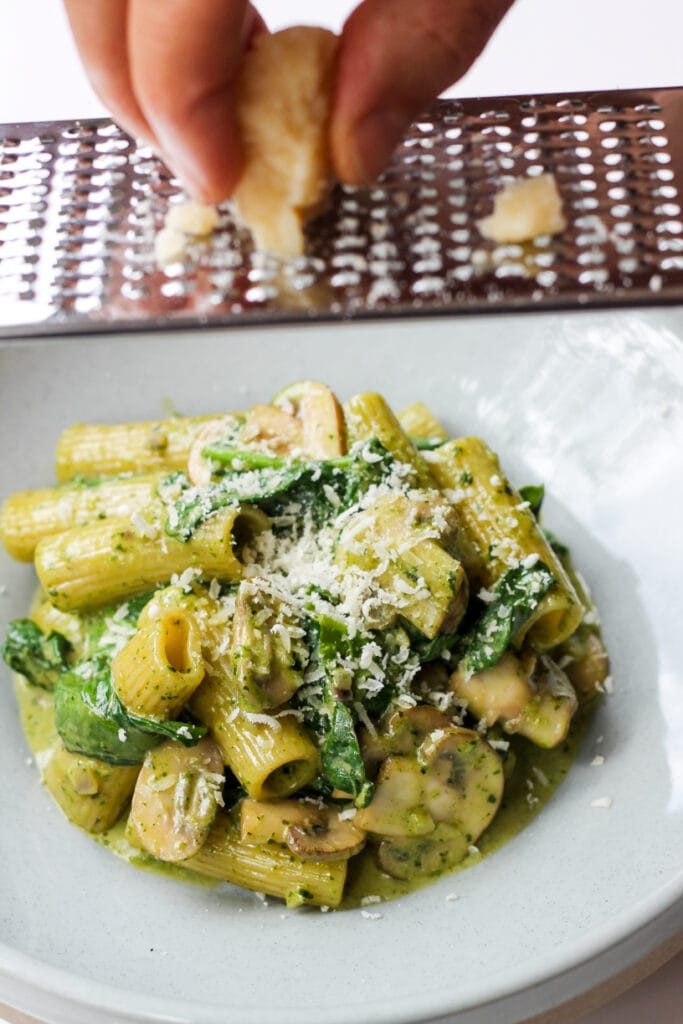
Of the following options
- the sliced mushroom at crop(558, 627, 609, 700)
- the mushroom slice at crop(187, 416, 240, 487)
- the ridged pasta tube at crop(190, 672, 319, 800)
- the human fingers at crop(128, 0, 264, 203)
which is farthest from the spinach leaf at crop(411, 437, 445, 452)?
the human fingers at crop(128, 0, 264, 203)

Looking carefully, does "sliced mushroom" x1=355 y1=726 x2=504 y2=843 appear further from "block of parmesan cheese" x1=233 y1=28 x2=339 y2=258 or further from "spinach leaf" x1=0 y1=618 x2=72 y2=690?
"block of parmesan cheese" x1=233 y1=28 x2=339 y2=258

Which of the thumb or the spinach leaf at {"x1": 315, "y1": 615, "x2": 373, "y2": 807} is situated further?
the spinach leaf at {"x1": 315, "y1": 615, "x2": 373, "y2": 807}

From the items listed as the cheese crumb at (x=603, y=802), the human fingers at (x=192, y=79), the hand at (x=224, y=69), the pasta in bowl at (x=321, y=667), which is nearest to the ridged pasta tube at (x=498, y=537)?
the pasta in bowl at (x=321, y=667)

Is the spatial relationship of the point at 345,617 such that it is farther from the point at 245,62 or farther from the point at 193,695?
the point at 245,62

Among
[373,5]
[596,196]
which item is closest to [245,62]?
[373,5]

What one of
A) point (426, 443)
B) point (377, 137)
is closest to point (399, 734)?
point (426, 443)
